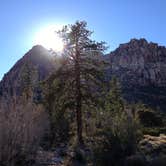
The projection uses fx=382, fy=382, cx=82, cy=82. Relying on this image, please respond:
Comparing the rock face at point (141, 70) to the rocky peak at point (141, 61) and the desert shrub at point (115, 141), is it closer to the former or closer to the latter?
the rocky peak at point (141, 61)

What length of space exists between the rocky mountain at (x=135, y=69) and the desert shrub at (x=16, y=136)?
76.1 meters

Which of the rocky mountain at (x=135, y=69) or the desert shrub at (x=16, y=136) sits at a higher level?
the rocky mountain at (x=135, y=69)

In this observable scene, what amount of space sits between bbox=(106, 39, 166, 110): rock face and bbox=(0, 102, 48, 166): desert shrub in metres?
83.6

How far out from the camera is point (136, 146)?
1781cm

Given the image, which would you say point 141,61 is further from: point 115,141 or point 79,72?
point 115,141

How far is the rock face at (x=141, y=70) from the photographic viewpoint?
115 meters

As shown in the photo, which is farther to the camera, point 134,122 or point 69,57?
point 69,57

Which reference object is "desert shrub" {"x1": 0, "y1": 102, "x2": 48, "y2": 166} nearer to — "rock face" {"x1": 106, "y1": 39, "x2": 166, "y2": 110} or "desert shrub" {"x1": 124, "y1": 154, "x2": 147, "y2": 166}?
"desert shrub" {"x1": 124, "y1": 154, "x2": 147, "y2": 166}

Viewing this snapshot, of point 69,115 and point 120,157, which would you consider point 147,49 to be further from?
point 120,157

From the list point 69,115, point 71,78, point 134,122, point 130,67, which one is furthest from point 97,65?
point 130,67

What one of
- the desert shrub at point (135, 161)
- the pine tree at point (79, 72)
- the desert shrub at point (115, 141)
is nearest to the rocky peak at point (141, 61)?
the pine tree at point (79, 72)

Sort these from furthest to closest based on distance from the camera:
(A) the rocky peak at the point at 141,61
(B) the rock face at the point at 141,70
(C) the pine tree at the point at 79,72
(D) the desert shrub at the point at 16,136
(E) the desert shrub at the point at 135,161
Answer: (A) the rocky peak at the point at 141,61
(B) the rock face at the point at 141,70
(C) the pine tree at the point at 79,72
(D) the desert shrub at the point at 16,136
(E) the desert shrub at the point at 135,161

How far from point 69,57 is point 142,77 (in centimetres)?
10974

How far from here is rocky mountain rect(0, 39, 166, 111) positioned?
4350 inches
